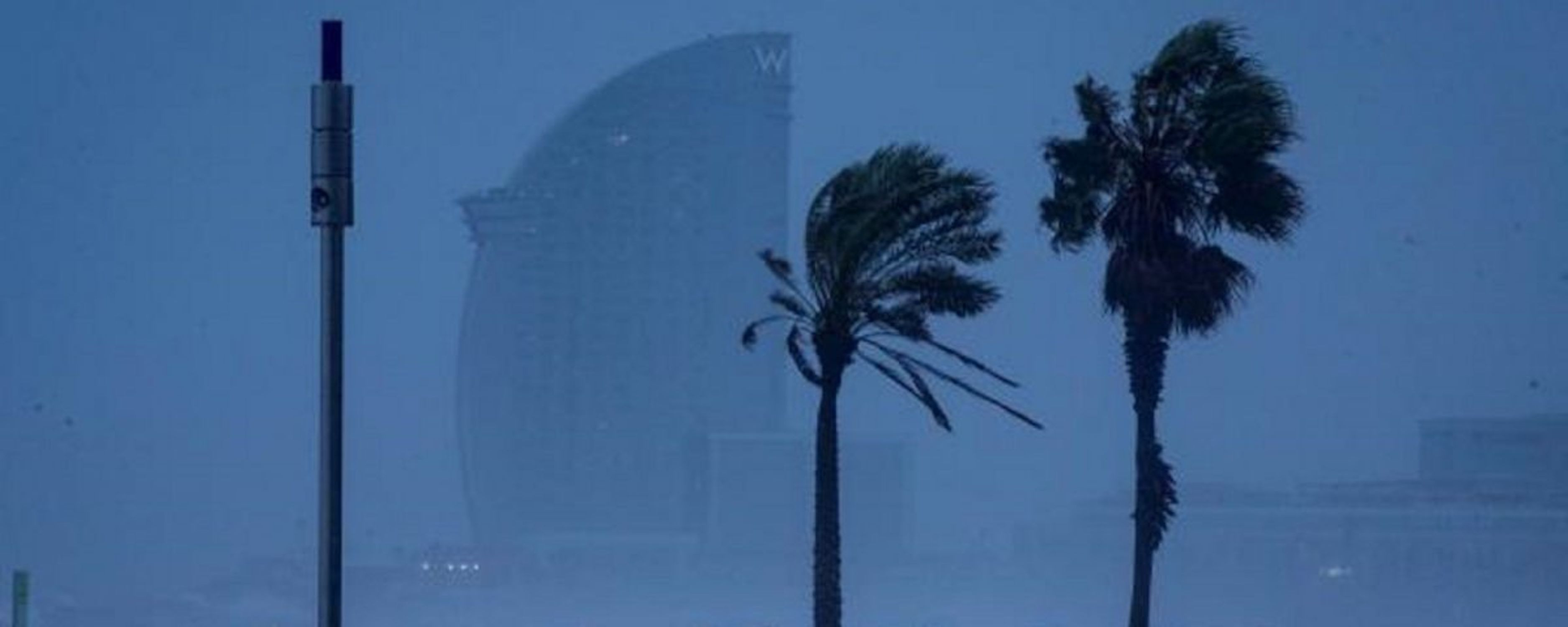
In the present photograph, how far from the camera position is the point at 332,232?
18.0 meters

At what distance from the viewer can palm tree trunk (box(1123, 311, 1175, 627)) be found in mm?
34625

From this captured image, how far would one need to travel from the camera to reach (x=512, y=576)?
97.9 meters

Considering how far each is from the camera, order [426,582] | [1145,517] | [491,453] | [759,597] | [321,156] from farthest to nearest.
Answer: [491,453] < [759,597] < [426,582] < [1145,517] < [321,156]

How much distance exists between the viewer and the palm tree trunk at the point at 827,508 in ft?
112

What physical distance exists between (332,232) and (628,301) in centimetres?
10807

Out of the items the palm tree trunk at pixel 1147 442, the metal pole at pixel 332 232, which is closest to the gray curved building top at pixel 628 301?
the palm tree trunk at pixel 1147 442

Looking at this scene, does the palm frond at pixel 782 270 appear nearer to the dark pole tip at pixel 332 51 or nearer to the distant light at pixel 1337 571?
the dark pole tip at pixel 332 51

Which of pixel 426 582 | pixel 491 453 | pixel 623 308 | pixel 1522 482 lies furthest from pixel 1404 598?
pixel 623 308

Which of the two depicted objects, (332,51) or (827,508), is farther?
(827,508)

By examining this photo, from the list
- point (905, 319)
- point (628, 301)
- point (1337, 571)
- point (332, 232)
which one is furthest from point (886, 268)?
point (628, 301)

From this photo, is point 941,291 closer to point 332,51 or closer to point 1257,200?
point 1257,200

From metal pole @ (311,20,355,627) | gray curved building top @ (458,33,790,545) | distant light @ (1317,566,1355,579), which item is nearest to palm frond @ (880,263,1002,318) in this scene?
metal pole @ (311,20,355,627)

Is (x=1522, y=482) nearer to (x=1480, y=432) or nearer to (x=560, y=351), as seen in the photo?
(x=1480, y=432)

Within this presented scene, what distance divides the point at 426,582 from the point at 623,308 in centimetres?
4174
